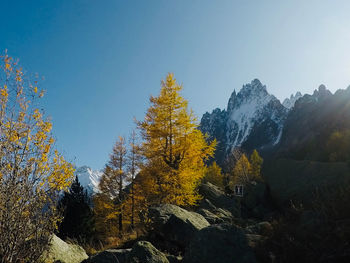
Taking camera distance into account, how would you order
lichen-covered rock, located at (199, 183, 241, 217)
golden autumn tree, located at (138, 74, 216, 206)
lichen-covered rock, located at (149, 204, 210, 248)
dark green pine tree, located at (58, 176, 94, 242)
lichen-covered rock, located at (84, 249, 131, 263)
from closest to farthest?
lichen-covered rock, located at (84, 249, 131, 263)
lichen-covered rock, located at (149, 204, 210, 248)
golden autumn tree, located at (138, 74, 216, 206)
dark green pine tree, located at (58, 176, 94, 242)
lichen-covered rock, located at (199, 183, 241, 217)

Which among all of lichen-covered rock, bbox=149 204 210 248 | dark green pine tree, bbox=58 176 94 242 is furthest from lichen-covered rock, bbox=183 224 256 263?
dark green pine tree, bbox=58 176 94 242

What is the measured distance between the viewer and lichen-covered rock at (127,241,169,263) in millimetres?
4852

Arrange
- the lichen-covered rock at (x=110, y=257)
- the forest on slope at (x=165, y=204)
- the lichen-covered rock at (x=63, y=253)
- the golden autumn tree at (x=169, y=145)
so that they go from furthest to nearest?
the golden autumn tree at (x=169, y=145) < the lichen-covered rock at (x=63, y=253) < the lichen-covered rock at (x=110, y=257) < the forest on slope at (x=165, y=204)

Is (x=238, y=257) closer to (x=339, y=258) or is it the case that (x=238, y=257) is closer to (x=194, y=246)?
(x=194, y=246)

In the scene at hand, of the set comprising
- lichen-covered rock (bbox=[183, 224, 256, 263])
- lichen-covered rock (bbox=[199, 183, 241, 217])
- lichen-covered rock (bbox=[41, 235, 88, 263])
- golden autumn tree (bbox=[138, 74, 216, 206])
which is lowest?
lichen-covered rock (bbox=[41, 235, 88, 263])

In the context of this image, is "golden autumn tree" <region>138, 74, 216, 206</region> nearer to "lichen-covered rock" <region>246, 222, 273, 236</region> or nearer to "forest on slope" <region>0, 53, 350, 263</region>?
"forest on slope" <region>0, 53, 350, 263</region>

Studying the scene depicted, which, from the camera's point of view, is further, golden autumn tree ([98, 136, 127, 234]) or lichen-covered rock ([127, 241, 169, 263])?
golden autumn tree ([98, 136, 127, 234])

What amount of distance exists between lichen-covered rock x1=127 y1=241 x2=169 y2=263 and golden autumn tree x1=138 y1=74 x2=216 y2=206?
6638 mm

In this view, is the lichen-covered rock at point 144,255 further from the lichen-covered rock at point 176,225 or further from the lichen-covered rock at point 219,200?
the lichen-covered rock at point 219,200

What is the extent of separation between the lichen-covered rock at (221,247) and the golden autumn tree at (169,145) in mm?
A: 6935

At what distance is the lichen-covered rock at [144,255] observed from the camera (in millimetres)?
4852

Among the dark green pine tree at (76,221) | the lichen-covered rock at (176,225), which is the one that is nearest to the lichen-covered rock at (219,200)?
the dark green pine tree at (76,221)

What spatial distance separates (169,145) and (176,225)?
21.0ft

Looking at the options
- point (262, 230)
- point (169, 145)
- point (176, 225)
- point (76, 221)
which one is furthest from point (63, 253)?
point (76, 221)
